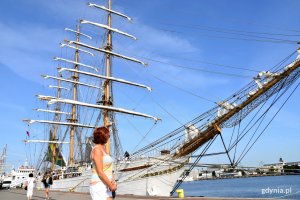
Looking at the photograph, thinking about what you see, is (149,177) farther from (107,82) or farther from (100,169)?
(100,169)

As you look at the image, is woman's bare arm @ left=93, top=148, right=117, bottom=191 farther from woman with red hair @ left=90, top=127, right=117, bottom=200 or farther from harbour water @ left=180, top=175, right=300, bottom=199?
harbour water @ left=180, top=175, right=300, bottom=199

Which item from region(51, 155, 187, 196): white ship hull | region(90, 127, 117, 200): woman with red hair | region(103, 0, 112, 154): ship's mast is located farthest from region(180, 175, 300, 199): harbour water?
region(103, 0, 112, 154): ship's mast

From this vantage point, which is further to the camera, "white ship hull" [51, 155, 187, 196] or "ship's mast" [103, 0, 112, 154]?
"ship's mast" [103, 0, 112, 154]

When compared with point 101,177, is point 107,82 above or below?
above

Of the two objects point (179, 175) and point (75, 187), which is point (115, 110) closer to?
point (75, 187)

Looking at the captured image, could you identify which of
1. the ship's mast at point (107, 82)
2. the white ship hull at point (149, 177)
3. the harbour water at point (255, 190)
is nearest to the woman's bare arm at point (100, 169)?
the harbour water at point (255, 190)

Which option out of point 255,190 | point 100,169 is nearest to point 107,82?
point 100,169

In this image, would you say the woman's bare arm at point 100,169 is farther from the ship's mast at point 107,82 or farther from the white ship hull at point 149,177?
the ship's mast at point 107,82

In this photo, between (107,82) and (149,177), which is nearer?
(149,177)

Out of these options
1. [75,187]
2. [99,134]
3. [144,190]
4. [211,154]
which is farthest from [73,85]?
[99,134]

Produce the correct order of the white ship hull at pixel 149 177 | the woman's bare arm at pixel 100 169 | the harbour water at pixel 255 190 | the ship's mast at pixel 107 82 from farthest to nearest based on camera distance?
1. the harbour water at pixel 255 190
2. the ship's mast at pixel 107 82
3. the white ship hull at pixel 149 177
4. the woman's bare arm at pixel 100 169

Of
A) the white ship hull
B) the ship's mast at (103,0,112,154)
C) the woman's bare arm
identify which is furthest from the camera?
the ship's mast at (103,0,112,154)

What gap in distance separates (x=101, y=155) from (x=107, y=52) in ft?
107

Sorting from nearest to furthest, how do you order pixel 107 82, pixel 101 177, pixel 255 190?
1. pixel 101 177
2. pixel 107 82
3. pixel 255 190
